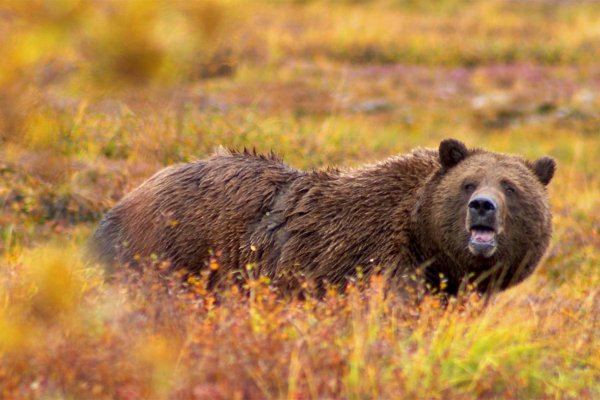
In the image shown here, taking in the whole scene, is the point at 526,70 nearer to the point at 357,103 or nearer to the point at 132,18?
the point at 357,103

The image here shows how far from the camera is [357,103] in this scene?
71.4 ft

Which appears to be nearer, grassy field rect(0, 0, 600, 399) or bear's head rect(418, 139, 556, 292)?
grassy field rect(0, 0, 600, 399)

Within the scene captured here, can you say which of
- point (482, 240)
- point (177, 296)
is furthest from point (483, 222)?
point (177, 296)

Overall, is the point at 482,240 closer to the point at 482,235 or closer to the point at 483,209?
the point at 482,235

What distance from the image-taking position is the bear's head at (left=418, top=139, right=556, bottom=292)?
6.56m

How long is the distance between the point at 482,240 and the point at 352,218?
0.92m

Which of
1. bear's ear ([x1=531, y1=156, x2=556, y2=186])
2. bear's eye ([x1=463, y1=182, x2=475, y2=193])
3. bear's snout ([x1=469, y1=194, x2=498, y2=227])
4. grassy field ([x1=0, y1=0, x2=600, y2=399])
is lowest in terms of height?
grassy field ([x1=0, y1=0, x2=600, y2=399])

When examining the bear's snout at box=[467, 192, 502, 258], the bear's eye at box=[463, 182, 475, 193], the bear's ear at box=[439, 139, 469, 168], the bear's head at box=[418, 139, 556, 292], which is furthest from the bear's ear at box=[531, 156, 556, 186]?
the bear's snout at box=[467, 192, 502, 258]

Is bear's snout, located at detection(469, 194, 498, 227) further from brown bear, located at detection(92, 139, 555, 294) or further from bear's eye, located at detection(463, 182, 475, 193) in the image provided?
bear's eye, located at detection(463, 182, 475, 193)

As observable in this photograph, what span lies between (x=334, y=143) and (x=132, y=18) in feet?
23.8

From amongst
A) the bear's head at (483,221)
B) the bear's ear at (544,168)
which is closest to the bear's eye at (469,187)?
the bear's head at (483,221)

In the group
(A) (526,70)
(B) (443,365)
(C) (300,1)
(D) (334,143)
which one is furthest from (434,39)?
(B) (443,365)

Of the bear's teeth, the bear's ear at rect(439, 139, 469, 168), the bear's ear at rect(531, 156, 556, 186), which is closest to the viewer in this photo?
the bear's teeth

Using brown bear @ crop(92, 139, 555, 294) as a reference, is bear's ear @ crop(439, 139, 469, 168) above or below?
above
